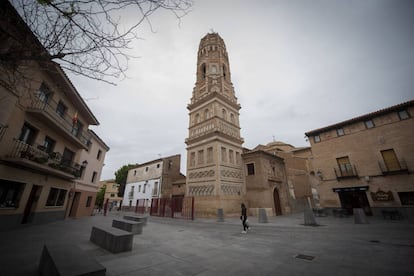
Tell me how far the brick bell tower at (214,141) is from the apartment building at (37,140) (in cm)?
1118

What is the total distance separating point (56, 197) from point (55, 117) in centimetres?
631

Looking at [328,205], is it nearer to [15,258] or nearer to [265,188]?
[265,188]

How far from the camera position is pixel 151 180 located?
27.2 meters

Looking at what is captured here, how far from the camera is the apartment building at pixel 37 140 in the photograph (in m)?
7.47

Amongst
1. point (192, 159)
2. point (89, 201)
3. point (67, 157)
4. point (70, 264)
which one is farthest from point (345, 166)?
point (89, 201)

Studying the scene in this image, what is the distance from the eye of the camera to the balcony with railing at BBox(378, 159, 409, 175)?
12724 mm

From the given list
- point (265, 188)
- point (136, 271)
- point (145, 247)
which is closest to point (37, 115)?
point (145, 247)

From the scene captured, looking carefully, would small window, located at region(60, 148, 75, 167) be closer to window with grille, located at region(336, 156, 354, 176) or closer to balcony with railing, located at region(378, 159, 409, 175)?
window with grille, located at region(336, 156, 354, 176)

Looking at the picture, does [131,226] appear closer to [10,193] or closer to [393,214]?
[10,193]

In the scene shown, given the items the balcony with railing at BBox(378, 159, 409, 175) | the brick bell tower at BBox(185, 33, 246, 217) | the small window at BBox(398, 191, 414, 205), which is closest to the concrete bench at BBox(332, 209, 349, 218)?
the small window at BBox(398, 191, 414, 205)

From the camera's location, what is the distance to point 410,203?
12.2 metres

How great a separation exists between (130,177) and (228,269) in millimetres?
32742

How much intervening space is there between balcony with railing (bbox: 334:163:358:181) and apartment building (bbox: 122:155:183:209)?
2193cm

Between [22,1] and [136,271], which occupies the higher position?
[22,1]
